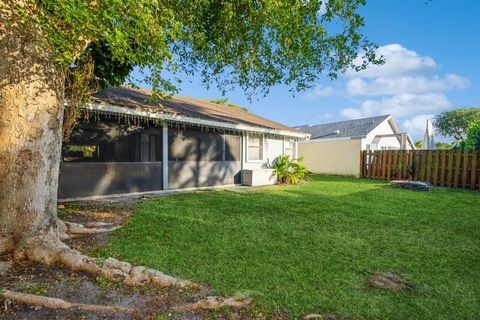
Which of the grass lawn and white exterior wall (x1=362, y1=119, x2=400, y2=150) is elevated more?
white exterior wall (x1=362, y1=119, x2=400, y2=150)

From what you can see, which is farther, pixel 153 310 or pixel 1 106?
pixel 1 106

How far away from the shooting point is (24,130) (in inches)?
159

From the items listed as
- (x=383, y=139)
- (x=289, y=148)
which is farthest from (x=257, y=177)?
(x=383, y=139)

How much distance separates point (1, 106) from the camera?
13.0 feet

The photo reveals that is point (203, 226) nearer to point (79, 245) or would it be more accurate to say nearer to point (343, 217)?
point (79, 245)

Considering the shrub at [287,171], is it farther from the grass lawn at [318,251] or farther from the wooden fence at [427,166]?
the grass lawn at [318,251]

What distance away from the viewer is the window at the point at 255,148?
45.9 ft

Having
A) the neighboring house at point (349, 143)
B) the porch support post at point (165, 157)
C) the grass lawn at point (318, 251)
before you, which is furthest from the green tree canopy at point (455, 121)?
the porch support post at point (165, 157)

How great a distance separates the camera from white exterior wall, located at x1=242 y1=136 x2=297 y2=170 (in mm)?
13680

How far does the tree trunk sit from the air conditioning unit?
9296 mm

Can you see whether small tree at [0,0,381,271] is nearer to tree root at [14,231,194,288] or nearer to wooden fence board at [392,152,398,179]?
tree root at [14,231,194,288]

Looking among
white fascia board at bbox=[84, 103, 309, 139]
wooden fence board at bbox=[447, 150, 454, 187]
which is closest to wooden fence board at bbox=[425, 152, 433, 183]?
wooden fence board at bbox=[447, 150, 454, 187]

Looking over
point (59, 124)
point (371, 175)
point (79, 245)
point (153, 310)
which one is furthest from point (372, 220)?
point (371, 175)

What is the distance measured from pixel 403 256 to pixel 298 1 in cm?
468
